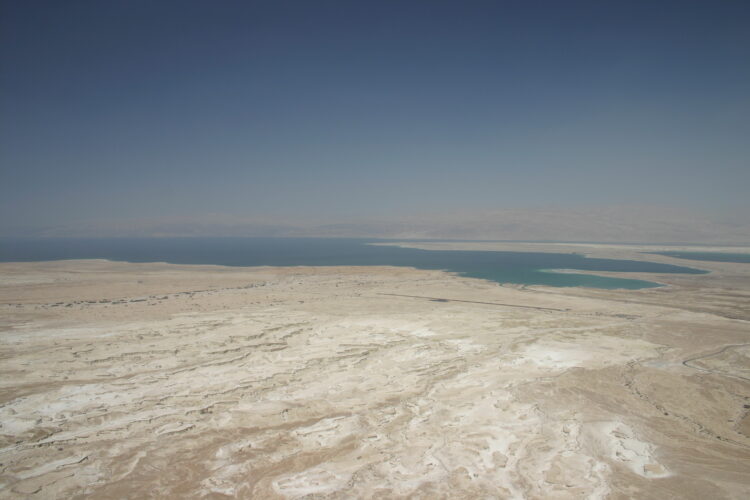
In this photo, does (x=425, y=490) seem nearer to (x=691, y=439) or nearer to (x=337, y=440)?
(x=337, y=440)

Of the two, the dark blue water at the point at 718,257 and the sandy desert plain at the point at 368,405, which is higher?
the dark blue water at the point at 718,257

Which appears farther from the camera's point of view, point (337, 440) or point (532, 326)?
point (532, 326)

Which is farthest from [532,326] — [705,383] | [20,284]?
[20,284]

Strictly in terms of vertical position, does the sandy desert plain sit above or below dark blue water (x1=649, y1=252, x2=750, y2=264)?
below

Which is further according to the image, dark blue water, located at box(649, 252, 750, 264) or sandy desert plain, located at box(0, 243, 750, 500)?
dark blue water, located at box(649, 252, 750, 264)

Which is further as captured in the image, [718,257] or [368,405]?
[718,257]

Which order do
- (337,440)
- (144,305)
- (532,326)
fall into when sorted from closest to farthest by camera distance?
(337,440), (532,326), (144,305)

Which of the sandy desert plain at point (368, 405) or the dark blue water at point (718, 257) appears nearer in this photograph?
the sandy desert plain at point (368, 405)

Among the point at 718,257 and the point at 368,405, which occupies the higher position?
the point at 718,257
